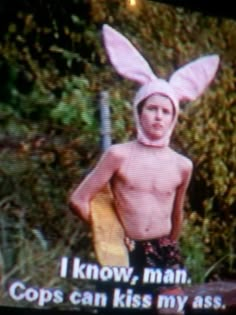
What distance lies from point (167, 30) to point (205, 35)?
3.9 inches

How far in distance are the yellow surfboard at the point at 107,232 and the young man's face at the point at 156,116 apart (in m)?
0.18

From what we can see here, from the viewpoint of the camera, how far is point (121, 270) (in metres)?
2.25

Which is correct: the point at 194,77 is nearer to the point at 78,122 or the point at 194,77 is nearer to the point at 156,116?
the point at 156,116

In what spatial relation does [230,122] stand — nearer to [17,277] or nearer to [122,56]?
[122,56]

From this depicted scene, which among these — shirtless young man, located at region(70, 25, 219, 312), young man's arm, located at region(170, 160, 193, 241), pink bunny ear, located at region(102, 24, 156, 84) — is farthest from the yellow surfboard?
pink bunny ear, located at region(102, 24, 156, 84)

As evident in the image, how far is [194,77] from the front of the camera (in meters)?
2.30

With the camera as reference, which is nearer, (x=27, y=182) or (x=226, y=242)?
(x=27, y=182)

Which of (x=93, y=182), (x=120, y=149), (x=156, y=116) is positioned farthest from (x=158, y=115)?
(x=93, y=182)

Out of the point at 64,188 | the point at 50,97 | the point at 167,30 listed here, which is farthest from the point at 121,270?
the point at 167,30

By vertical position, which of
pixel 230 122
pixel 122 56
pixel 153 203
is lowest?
pixel 153 203

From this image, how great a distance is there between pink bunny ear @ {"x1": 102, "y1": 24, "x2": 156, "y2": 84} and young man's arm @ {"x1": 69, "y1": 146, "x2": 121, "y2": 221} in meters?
0.18

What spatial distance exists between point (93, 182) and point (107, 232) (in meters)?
0.12

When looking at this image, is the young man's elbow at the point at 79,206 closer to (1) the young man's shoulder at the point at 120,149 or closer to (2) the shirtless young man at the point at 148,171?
(2) the shirtless young man at the point at 148,171

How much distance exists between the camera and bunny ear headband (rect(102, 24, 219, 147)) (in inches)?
88.4
